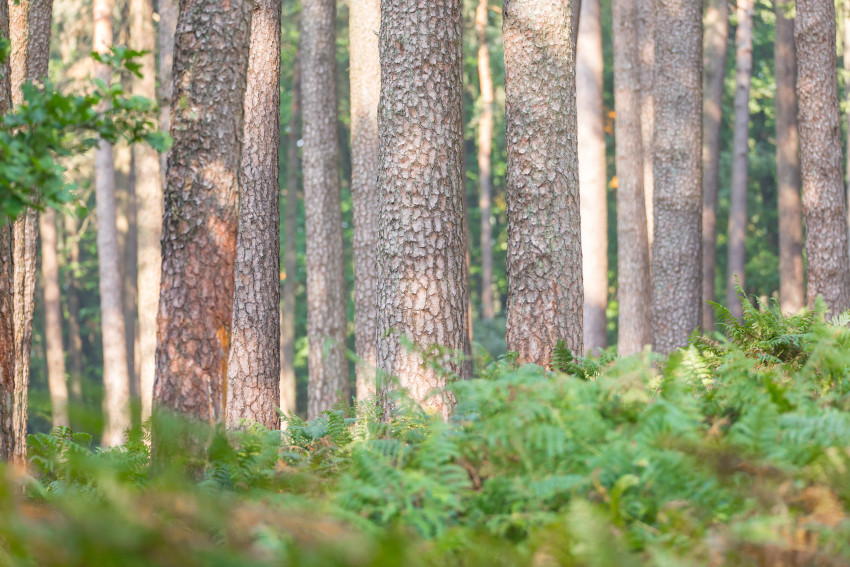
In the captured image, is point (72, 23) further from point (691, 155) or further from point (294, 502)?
point (294, 502)

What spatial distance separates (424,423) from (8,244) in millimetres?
3242

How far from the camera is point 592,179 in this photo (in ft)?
46.0

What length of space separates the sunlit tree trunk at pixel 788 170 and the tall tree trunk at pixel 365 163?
979cm

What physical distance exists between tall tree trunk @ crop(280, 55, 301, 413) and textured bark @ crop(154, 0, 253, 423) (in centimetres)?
1547

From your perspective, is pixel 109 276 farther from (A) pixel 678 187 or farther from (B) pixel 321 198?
(A) pixel 678 187

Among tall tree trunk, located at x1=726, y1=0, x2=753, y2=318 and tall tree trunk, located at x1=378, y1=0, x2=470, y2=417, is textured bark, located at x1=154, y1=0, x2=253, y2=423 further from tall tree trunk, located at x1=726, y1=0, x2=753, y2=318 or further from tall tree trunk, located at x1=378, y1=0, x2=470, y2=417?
tall tree trunk, located at x1=726, y1=0, x2=753, y2=318

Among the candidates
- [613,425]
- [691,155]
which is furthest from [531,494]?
[691,155]

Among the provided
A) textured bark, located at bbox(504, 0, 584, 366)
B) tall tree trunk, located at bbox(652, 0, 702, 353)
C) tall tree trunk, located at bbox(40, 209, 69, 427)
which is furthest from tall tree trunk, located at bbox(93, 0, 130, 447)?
textured bark, located at bbox(504, 0, 584, 366)

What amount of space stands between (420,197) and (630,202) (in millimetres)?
8656

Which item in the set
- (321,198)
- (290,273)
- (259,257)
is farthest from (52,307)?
(259,257)

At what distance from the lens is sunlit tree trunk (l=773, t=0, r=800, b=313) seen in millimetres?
16734

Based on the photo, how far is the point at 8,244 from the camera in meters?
5.59

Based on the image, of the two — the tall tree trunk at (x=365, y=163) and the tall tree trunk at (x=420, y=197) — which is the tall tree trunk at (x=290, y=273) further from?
the tall tree trunk at (x=420, y=197)

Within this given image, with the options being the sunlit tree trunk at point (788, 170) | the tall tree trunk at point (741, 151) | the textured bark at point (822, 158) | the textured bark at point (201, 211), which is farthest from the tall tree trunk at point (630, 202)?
the textured bark at point (201, 211)
